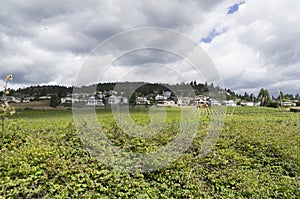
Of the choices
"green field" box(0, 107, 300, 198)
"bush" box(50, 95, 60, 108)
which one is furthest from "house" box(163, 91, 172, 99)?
"bush" box(50, 95, 60, 108)

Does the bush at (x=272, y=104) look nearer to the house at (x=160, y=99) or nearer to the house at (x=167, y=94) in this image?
the house at (x=160, y=99)

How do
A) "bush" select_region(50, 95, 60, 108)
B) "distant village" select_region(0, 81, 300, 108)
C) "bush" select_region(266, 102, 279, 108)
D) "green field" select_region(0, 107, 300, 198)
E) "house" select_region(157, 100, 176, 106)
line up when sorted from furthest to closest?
1. "bush" select_region(266, 102, 279, 108)
2. "bush" select_region(50, 95, 60, 108)
3. "house" select_region(157, 100, 176, 106)
4. "distant village" select_region(0, 81, 300, 108)
5. "green field" select_region(0, 107, 300, 198)

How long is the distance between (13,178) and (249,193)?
434 centimetres

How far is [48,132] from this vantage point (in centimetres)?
693

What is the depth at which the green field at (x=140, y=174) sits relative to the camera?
4.22m

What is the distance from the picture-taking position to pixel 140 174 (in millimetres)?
4816

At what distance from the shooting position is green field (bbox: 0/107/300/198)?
422 centimetres

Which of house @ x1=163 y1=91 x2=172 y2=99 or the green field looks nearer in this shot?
the green field

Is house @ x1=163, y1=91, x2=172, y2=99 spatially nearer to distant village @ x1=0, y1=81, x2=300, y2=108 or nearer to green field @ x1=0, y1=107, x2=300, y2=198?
distant village @ x1=0, y1=81, x2=300, y2=108

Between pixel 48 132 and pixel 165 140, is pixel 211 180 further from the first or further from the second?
pixel 48 132

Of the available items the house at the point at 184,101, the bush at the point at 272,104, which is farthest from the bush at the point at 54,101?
the bush at the point at 272,104

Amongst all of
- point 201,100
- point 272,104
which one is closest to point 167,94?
point 201,100

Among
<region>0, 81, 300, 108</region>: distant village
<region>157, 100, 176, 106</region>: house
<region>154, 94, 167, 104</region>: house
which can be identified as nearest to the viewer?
<region>0, 81, 300, 108</region>: distant village

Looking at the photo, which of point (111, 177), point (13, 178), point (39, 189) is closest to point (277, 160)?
point (111, 177)
